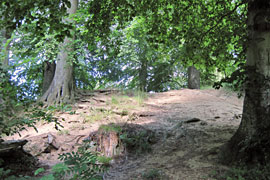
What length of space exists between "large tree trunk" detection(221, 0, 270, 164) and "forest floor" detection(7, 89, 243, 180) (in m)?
0.37

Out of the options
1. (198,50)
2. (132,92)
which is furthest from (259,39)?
(132,92)

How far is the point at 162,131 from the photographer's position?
21.2ft

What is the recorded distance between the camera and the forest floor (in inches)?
163

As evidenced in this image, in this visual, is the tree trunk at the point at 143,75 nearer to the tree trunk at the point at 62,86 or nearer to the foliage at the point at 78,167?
the tree trunk at the point at 62,86

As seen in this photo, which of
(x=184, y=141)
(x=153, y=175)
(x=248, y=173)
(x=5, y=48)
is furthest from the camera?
→ (x=5, y=48)

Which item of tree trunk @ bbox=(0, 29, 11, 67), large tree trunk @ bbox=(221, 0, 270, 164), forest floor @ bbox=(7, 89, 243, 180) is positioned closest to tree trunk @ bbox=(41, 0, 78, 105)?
forest floor @ bbox=(7, 89, 243, 180)

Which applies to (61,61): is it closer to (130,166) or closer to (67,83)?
(67,83)

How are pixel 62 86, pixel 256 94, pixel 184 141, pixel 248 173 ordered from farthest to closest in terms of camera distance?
pixel 62 86
pixel 184 141
pixel 256 94
pixel 248 173

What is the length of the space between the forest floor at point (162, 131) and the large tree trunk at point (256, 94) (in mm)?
375

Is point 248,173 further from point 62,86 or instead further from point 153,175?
point 62,86

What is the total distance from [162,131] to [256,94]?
3267 mm

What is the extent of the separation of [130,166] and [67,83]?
19.6 feet

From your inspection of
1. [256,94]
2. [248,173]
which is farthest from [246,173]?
[256,94]

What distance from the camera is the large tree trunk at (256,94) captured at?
3520 millimetres
